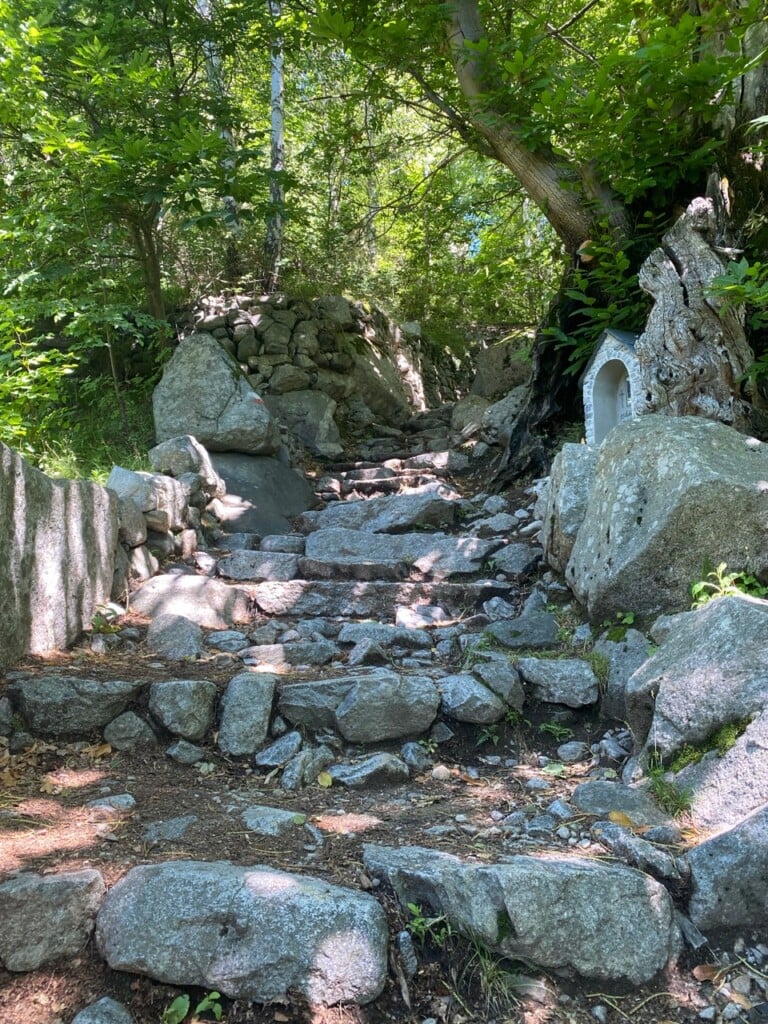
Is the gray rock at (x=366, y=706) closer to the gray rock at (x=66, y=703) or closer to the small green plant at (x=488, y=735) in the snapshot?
the small green plant at (x=488, y=735)

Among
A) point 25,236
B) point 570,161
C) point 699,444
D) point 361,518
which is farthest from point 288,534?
point 570,161

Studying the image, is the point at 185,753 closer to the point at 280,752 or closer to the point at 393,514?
the point at 280,752

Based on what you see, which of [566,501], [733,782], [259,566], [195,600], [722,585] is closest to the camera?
[733,782]

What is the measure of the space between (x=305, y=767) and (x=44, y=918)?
1396 millimetres

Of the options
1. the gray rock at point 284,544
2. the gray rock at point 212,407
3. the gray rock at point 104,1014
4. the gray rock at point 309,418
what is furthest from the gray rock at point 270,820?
the gray rock at point 309,418

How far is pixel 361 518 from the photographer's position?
24.6ft

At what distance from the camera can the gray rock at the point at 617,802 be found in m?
2.87

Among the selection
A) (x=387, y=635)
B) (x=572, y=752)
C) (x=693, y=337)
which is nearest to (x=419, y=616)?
(x=387, y=635)

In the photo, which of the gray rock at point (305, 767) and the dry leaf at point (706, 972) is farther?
the gray rock at point (305, 767)

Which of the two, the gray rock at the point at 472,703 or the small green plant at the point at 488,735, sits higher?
the gray rock at the point at 472,703

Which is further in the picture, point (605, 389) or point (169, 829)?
point (605, 389)

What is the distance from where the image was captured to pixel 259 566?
5.99m

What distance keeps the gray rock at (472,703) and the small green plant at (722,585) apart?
1.16 metres

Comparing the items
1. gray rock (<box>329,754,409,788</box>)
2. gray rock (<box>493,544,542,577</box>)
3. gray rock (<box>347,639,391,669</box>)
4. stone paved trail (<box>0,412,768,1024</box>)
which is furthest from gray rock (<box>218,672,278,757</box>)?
gray rock (<box>493,544,542,577</box>)
